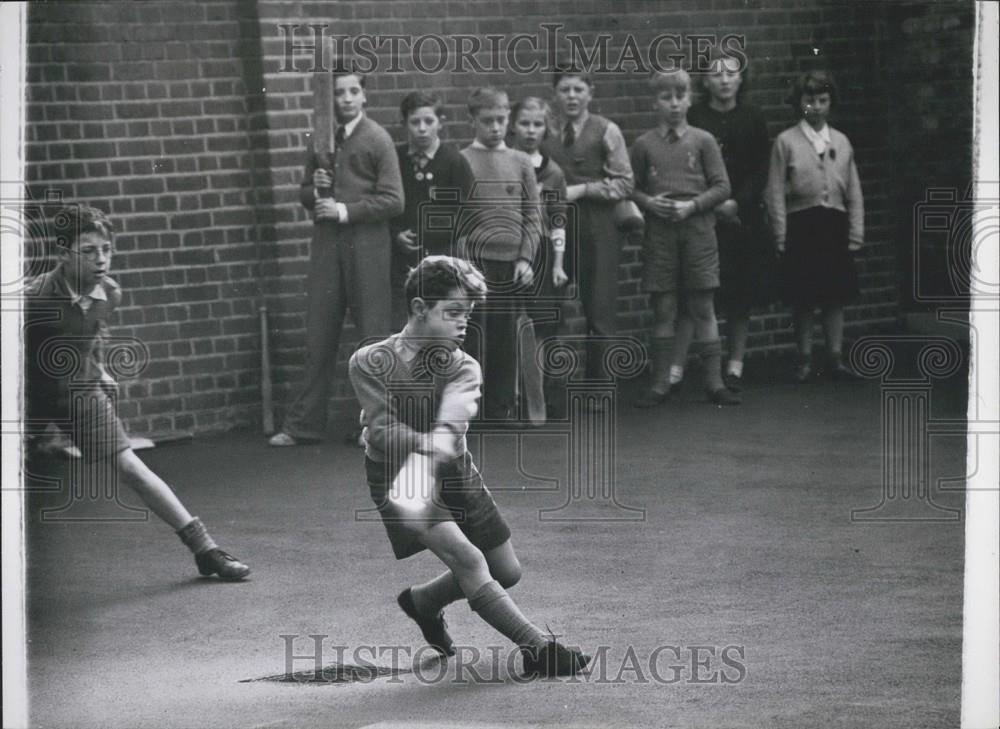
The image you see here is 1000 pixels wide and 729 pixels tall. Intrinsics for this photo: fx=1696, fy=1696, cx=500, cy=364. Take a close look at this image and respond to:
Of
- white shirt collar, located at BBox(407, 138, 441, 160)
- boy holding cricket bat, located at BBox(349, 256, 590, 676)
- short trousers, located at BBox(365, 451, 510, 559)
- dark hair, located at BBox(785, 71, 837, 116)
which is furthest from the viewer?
dark hair, located at BBox(785, 71, 837, 116)

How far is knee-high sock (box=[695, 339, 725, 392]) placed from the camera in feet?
32.6

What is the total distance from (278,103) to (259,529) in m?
3.05

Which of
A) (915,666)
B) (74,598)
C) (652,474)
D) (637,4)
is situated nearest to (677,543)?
(652,474)

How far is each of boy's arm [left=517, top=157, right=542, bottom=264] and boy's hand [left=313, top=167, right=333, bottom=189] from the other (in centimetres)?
106

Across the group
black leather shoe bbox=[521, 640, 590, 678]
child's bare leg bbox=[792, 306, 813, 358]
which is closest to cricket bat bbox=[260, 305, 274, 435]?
child's bare leg bbox=[792, 306, 813, 358]

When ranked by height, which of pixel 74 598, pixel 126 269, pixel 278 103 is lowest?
pixel 74 598

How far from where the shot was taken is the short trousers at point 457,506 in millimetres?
5535

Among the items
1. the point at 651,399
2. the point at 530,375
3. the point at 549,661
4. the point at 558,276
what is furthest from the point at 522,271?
the point at 549,661

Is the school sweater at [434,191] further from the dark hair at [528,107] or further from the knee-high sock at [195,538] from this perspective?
the knee-high sock at [195,538]

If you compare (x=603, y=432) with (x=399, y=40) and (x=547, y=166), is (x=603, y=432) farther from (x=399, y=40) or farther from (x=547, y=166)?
(x=399, y=40)

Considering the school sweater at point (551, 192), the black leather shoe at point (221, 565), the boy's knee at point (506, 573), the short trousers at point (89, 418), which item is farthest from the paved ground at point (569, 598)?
the school sweater at point (551, 192)

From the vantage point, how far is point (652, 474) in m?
8.46

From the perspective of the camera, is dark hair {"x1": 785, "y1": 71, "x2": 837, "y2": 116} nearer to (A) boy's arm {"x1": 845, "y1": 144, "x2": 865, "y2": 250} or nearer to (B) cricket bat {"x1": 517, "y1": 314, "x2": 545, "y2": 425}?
(A) boy's arm {"x1": 845, "y1": 144, "x2": 865, "y2": 250}

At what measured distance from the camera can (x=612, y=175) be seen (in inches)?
385
